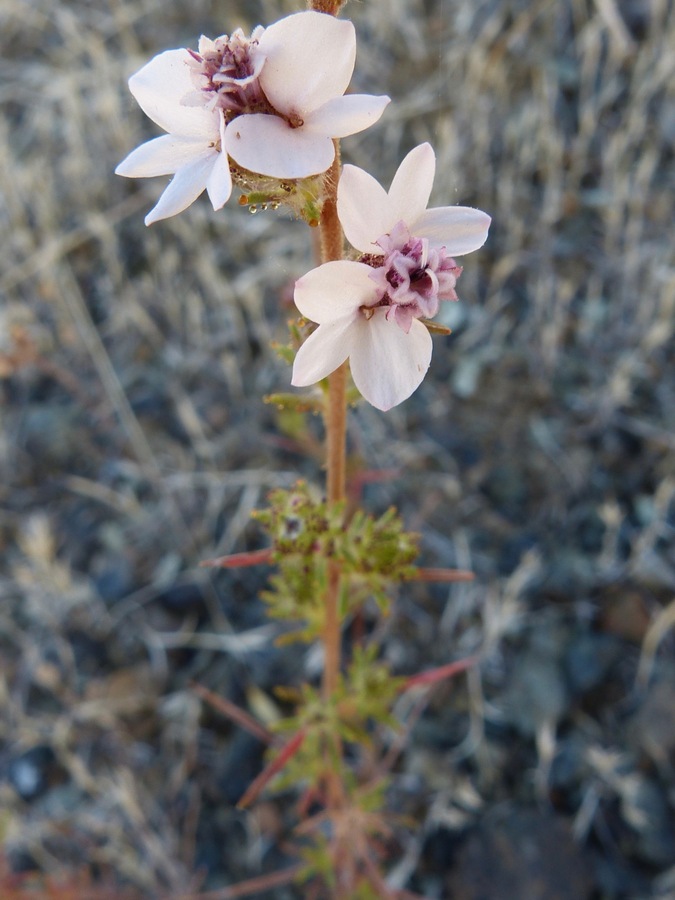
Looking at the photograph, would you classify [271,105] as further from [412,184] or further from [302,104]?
[412,184]

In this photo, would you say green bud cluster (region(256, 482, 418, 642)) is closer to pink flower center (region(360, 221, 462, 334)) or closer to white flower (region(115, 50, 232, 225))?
pink flower center (region(360, 221, 462, 334))

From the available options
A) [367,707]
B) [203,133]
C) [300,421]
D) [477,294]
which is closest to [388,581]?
[367,707]

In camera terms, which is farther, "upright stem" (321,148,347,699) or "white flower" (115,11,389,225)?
"upright stem" (321,148,347,699)

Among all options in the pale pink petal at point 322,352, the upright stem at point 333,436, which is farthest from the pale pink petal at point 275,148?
the pale pink petal at point 322,352

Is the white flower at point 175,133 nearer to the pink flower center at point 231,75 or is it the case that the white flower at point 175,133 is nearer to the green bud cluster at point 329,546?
the pink flower center at point 231,75

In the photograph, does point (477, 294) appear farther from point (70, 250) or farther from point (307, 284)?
point (307, 284)

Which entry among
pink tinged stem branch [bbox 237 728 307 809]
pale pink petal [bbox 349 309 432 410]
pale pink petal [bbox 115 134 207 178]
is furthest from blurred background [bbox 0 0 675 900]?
pale pink petal [bbox 115 134 207 178]

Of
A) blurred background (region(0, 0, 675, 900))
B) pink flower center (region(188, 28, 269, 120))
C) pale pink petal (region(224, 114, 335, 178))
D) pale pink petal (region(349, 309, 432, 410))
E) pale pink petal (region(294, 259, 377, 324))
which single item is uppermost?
pink flower center (region(188, 28, 269, 120))
